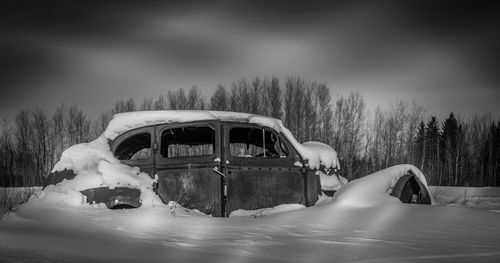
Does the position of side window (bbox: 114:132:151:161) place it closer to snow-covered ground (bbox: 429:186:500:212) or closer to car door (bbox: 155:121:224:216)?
car door (bbox: 155:121:224:216)

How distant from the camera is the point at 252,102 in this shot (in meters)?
42.8

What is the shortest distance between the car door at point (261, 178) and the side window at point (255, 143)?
15 centimetres

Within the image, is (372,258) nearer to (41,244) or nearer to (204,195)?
(41,244)

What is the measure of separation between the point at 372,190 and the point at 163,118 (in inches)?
108

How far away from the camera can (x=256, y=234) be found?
165 inches

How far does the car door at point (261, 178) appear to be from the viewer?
578 cm

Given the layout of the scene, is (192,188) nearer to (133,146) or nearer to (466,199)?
(133,146)

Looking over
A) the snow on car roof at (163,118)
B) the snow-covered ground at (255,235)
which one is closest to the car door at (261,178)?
the snow on car roof at (163,118)

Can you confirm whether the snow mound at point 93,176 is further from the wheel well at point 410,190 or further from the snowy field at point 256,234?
the wheel well at point 410,190

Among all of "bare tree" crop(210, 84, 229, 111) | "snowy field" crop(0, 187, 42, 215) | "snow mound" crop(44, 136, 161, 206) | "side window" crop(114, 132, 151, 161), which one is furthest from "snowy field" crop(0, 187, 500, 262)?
"bare tree" crop(210, 84, 229, 111)

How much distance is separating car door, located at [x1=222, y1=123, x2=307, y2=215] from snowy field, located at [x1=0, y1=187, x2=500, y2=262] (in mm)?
194

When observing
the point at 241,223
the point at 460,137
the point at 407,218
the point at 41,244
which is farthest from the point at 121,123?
the point at 460,137

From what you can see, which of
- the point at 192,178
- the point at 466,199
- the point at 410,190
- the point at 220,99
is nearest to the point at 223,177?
the point at 192,178

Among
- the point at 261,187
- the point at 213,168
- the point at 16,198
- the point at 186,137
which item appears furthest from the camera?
the point at 16,198
